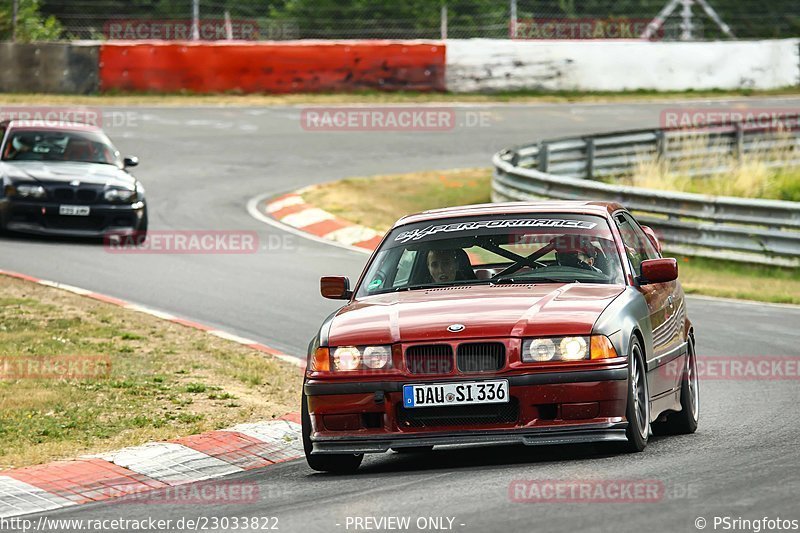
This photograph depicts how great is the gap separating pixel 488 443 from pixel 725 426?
7.55ft

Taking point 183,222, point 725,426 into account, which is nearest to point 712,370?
point 725,426

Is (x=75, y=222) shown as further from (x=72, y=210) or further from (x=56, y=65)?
(x=56, y=65)

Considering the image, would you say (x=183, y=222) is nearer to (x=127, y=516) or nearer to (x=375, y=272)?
(x=375, y=272)

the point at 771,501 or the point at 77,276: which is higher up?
the point at 771,501

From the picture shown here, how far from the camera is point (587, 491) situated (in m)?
6.39

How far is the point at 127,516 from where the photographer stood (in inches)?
265

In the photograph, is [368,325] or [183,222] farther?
[183,222]

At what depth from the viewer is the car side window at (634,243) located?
873cm

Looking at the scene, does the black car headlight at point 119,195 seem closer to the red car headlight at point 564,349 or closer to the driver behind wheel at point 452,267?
the driver behind wheel at point 452,267

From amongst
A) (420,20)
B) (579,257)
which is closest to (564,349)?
(579,257)

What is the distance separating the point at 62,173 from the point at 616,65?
19.3 m

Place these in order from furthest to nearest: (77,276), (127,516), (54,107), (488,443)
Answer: (54,107), (77,276), (488,443), (127,516)

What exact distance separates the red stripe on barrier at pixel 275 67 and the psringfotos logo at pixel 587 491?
88.7ft

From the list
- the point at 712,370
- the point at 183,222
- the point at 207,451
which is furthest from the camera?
the point at 183,222
